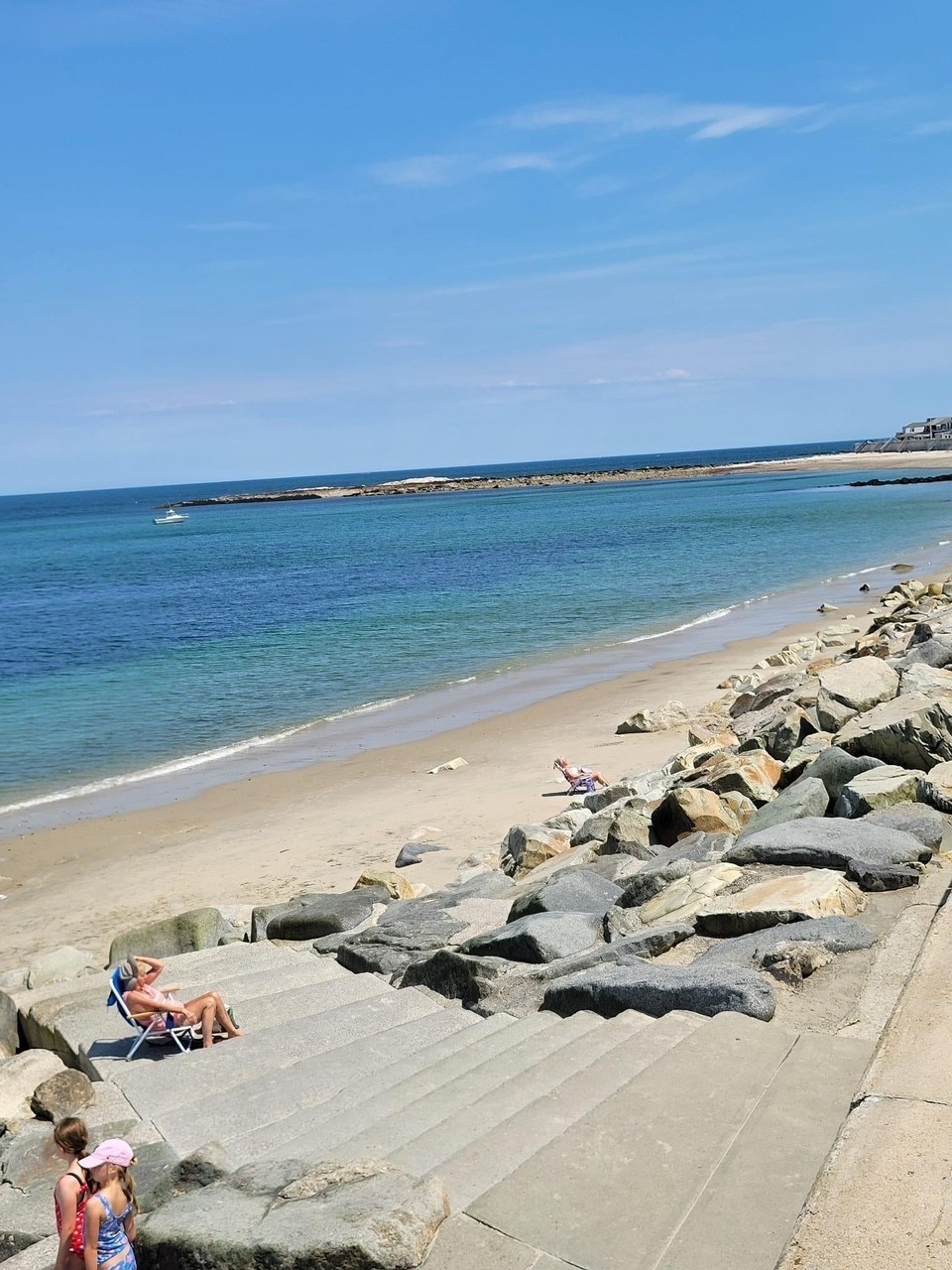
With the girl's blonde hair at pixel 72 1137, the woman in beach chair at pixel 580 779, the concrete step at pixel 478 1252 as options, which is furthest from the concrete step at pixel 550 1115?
the woman in beach chair at pixel 580 779

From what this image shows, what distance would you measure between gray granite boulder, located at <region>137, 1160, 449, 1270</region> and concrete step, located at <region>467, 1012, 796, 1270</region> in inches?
11.5

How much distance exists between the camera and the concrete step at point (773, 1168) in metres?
3.45

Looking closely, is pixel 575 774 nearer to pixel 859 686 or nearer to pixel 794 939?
pixel 859 686

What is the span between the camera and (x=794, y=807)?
30.4 ft

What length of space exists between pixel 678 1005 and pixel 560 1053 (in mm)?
772

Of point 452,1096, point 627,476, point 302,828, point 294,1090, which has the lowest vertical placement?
point 302,828

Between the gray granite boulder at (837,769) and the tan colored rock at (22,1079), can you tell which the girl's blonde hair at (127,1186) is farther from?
the gray granite boulder at (837,769)

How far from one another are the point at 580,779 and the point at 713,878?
680cm

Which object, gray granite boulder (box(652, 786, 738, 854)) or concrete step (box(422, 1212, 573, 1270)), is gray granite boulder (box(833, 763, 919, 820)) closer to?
gray granite boulder (box(652, 786, 738, 854))

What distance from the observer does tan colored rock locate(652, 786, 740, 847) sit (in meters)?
10.2

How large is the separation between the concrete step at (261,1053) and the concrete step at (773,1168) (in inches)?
116

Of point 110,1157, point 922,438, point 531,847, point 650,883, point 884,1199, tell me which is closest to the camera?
point 884,1199

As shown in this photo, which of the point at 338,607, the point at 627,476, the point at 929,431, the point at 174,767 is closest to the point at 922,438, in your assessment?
the point at 929,431

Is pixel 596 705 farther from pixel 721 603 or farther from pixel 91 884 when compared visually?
pixel 721 603
